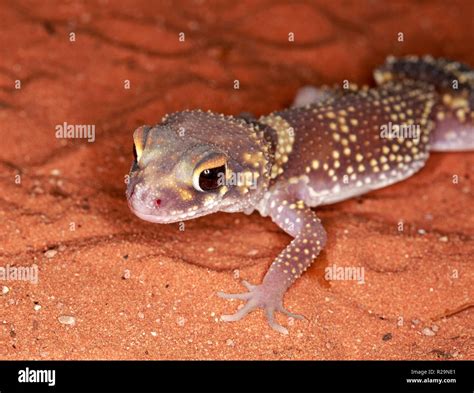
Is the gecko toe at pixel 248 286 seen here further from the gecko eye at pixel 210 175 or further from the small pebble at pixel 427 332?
the small pebble at pixel 427 332

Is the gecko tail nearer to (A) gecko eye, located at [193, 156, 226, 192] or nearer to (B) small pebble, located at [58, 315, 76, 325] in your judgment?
(A) gecko eye, located at [193, 156, 226, 192]

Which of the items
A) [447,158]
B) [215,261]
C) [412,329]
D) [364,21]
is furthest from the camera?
[364,21]

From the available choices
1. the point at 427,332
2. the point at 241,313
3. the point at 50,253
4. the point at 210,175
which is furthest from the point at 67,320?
the point at 427,332

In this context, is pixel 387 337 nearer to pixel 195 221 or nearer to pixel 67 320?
pixel 195 221

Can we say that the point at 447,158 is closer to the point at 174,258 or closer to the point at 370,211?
the point at 370,211

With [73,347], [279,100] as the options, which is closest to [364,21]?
[279,100]

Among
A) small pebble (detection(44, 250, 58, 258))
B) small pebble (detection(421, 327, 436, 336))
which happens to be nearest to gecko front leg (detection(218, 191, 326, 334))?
small pebble (detection(421, 327, 436, 336))

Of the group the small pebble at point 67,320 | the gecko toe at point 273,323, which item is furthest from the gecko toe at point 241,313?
the small pebble at point 67,320

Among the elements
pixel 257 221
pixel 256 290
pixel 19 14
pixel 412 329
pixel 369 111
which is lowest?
pixel 412 329
